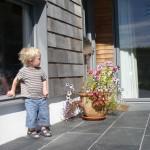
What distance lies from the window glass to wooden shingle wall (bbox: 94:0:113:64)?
3102 mm

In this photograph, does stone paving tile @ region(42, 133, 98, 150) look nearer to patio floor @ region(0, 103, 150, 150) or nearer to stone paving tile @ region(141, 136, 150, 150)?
patio floor @ region(0, 103, 150, 150)

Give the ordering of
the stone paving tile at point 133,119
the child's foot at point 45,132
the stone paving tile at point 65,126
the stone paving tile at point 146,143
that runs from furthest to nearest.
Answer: the stone paving tile at point 133,119
the stone paving tile at point 65,126
the child's foot at point 45,132
the stone paving tile at point 146,143

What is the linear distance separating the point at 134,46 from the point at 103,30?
689mm

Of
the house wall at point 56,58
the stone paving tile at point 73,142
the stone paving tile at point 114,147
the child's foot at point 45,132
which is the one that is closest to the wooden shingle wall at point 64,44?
the house wall at point 56,58

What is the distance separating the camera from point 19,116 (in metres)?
4.86

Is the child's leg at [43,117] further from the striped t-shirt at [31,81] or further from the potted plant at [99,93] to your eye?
the potted plant at [99,93]

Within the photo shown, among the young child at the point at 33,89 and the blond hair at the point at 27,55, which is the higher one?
the blond hair at the point at 27,55

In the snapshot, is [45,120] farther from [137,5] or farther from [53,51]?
[137,5]

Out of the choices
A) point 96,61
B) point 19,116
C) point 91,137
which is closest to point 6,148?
point 19,116

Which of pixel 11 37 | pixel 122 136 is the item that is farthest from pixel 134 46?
pixel 11 37

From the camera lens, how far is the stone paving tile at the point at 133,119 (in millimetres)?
5664

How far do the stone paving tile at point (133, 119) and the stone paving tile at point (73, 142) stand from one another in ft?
2.82

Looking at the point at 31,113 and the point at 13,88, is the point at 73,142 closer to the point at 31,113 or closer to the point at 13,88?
the point at 31,113

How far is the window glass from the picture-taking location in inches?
188
